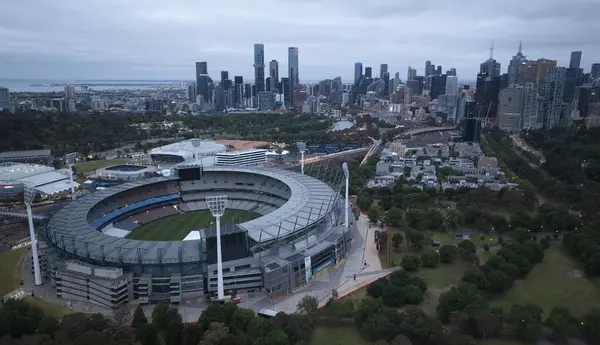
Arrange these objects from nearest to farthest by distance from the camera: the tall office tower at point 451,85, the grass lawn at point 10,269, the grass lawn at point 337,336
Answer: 1. the grass lawn at point 337,336
2. the grass lawn at point 10,269
3. the tall office tower at point 451,85

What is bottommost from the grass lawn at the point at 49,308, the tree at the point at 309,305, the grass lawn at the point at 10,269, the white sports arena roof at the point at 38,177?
the grass lawn at the point at 49,308

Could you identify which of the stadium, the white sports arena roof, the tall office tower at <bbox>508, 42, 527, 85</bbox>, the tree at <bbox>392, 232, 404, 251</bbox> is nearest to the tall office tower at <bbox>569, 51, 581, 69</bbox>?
the tall office tower at <bbox>508, 42, 527, 85</bbox>

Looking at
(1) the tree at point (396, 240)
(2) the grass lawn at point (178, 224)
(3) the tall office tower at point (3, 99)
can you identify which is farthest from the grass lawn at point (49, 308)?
(3) the tall office tower at point (3, 99)

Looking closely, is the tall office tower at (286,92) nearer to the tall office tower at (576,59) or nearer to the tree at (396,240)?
the tall office tower at (576,59)

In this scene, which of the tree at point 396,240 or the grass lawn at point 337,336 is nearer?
the grass lawn at point 337,336

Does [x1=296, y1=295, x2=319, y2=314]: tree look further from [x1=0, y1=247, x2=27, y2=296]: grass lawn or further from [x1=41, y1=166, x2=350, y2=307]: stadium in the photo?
[x1=0, y1=247, x2=27, y2=296]: grass lawn

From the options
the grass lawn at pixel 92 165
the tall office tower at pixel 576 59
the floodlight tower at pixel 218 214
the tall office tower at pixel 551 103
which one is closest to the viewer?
the floodlight tower at pixel 218 214

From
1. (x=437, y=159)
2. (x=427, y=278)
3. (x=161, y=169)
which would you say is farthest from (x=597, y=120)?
(x=161, y=169)

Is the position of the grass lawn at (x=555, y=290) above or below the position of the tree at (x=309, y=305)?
below
